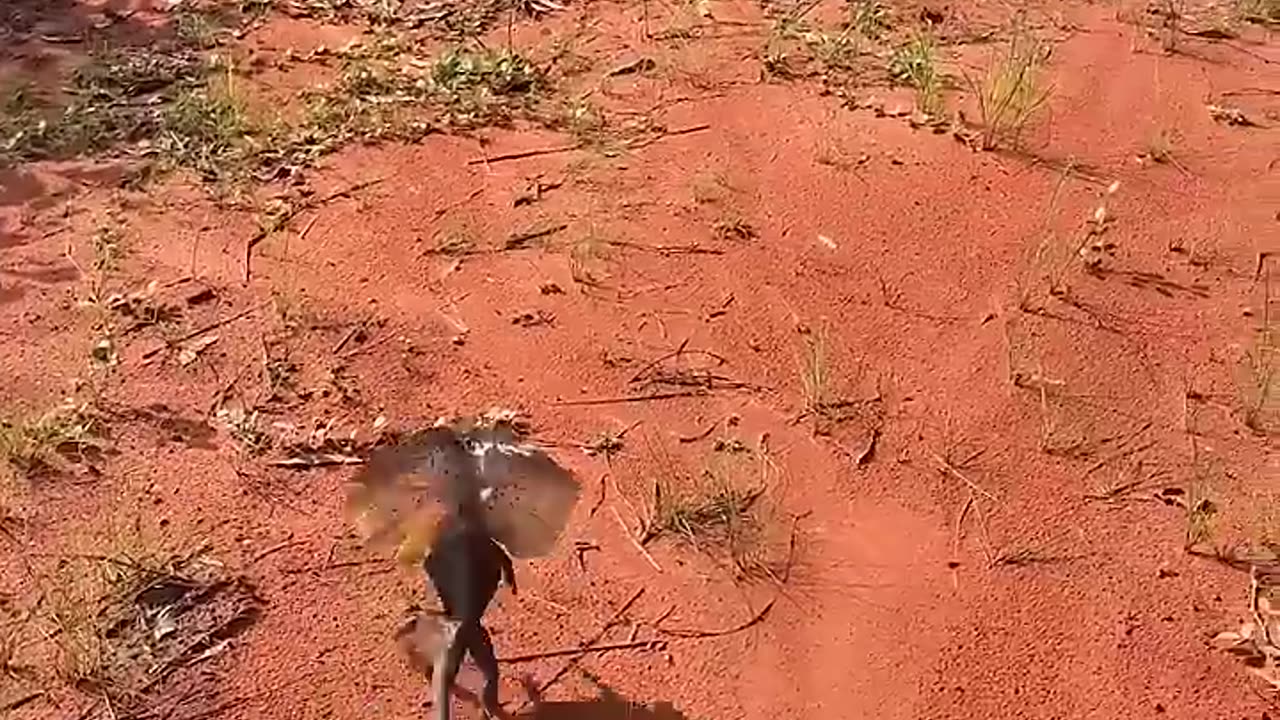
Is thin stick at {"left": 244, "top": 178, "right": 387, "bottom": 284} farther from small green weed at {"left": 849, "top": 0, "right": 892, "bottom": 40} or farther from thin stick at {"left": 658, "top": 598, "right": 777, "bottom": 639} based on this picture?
small green weed at {"left": 849, "top": 0, "right": 892, "bottom": 40}

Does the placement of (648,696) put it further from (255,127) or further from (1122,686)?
(255,127)

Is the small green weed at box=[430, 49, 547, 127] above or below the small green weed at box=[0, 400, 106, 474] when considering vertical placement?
above

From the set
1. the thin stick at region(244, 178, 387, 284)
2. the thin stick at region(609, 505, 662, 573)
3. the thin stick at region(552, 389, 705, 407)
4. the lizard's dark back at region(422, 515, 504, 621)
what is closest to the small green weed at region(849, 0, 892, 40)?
the thin stick at region(244, 178, 387, 284)

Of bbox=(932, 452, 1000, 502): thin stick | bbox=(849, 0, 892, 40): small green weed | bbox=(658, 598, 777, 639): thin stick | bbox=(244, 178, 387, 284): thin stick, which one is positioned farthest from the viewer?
bbox=(849, 0, 892, 40): small green weed

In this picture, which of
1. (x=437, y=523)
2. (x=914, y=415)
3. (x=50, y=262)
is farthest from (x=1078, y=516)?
(x=50, y=262)

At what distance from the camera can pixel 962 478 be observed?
345 cm

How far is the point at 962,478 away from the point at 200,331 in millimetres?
1810

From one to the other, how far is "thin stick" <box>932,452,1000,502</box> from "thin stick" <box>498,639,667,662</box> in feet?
2.67

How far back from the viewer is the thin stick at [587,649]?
2.98 m

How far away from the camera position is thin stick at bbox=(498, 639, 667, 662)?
2979mm

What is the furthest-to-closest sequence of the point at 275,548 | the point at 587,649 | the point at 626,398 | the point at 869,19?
the point at 869,19
the point at 626,398
the point at 275,548
the point at 587,649

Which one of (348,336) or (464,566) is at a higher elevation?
(464,566)

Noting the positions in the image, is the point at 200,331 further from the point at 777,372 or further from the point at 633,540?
the point at 777,372

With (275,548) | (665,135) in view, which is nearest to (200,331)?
(275,548)
